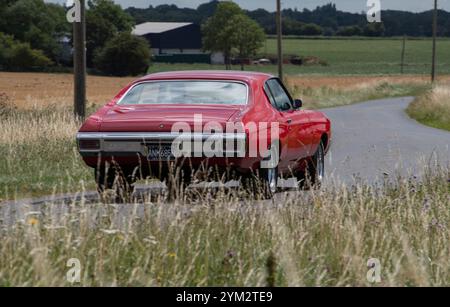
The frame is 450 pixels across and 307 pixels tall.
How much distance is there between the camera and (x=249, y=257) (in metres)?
7.76

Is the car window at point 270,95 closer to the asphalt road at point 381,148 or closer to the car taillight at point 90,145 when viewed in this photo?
the asphalt road at point 381,148

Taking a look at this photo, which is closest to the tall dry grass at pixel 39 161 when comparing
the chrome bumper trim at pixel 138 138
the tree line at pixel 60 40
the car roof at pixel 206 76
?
the chrome bumper trim at pixel 138 138

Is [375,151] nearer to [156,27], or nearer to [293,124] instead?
[293,124]

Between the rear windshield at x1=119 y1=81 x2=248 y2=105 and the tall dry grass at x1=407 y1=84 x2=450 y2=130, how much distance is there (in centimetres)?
2079

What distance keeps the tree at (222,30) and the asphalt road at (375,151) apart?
349ft

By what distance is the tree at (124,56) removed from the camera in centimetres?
10856

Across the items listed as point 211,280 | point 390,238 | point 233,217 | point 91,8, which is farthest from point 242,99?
point 91,8

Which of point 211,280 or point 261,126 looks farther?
point 261,126

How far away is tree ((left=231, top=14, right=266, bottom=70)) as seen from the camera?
147 meters

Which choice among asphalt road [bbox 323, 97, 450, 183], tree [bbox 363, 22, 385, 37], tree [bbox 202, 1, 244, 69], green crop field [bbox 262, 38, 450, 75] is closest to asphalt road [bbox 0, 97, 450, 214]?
asphalt road [bbox 323, 97, 450, 183]

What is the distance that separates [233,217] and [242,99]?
4.33m

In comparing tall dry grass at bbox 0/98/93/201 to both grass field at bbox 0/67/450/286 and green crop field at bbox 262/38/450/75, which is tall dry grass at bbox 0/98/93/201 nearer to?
grass field at bbox 0/67/450/286

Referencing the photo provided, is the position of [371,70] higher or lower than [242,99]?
lower
